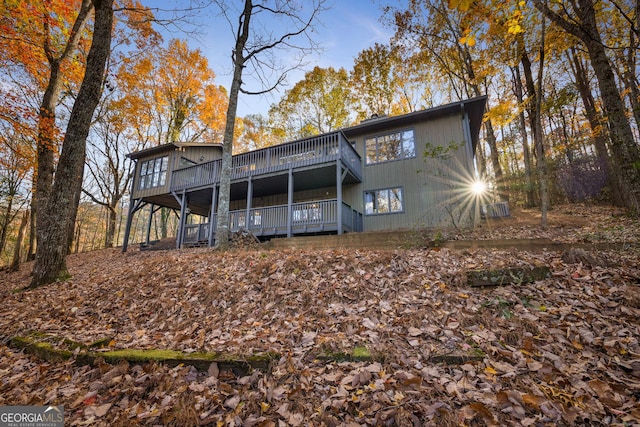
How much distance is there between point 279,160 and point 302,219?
3663 mm

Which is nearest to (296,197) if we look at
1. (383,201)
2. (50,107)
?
(383,201)

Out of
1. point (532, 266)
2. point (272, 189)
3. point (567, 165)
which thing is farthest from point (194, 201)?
point (567, 165)

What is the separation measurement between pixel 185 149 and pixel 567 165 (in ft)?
80.3

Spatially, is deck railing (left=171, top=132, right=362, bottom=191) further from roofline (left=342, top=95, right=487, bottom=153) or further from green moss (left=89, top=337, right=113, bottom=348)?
green moss (left=89, top=337, right=113, bottom=348)

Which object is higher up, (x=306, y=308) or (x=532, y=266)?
(x=532, y=266)

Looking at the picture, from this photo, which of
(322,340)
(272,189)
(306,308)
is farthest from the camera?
(272,189)

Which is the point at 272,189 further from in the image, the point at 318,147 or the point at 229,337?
the point at 229,337

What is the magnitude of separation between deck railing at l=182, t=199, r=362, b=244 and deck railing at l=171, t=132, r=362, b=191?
6.50 ft

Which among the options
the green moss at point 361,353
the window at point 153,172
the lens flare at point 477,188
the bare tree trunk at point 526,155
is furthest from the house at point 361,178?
the green moss at point 361,353

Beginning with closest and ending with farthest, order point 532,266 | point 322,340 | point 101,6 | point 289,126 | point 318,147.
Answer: point 322,340
point 532,266
point 101,6
point 318,147
point 289,126

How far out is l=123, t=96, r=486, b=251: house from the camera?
1241 centimetres

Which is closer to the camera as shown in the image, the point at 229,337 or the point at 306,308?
the point at 229,337

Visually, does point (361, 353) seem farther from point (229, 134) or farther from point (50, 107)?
point (50, 107)

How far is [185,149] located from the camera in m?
17.9
